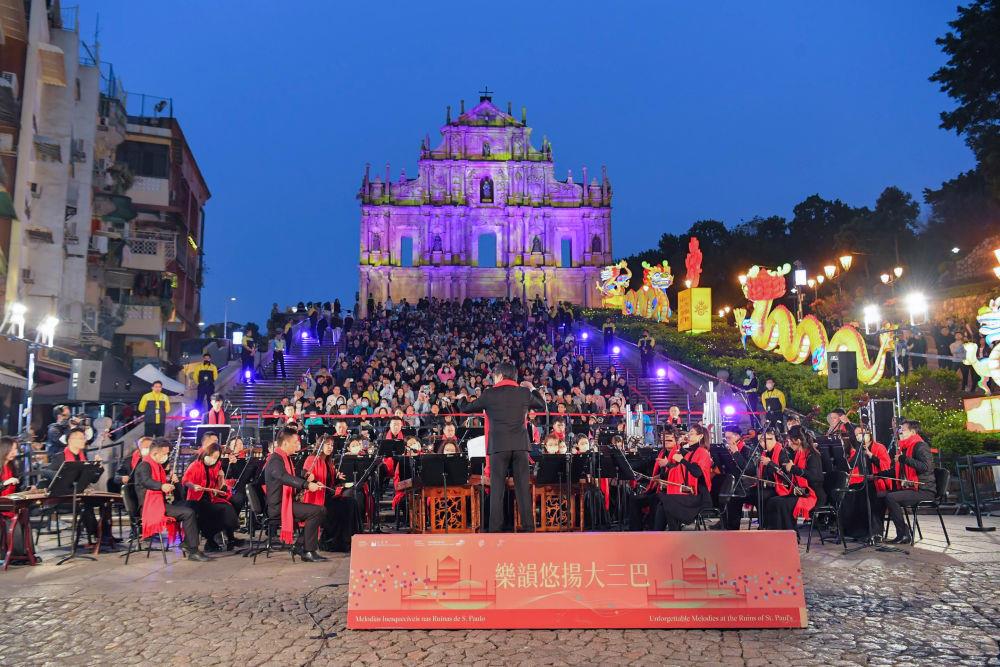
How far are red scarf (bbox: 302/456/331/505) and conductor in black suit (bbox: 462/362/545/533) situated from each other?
2.77m

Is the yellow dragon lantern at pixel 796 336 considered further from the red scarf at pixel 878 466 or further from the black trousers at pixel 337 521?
the black trousers at pixel 337 521

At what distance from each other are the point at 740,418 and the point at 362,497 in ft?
38.9

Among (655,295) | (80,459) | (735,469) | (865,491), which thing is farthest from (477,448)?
(655,295)

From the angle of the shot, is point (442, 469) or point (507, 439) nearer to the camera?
point (507, 439)

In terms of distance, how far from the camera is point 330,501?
10000 millimetres

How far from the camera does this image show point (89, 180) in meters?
27.6

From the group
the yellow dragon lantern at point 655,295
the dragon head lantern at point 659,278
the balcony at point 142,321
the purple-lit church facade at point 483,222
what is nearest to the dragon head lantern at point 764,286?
the yellow dragon lantern at point 655,295

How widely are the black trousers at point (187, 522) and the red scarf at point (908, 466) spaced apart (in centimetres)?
861

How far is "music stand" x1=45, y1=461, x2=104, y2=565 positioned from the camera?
9297mm

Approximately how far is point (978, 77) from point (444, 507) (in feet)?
101

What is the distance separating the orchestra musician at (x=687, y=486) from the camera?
930cm

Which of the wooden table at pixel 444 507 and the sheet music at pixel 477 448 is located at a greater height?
the sheet music at pixel 477 448

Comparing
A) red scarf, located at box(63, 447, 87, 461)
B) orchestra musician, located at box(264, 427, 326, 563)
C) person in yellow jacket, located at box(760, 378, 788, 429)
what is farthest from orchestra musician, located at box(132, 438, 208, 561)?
person in yellow jacket, located at box(760, 378, 788, 429)

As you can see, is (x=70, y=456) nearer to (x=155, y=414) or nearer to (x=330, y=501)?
(x=330, y=501)
